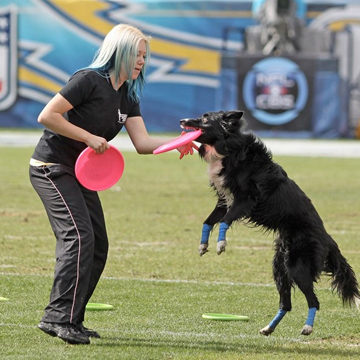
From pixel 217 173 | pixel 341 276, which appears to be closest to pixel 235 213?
pixel 217 173

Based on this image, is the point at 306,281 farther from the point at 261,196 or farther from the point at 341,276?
the point at 261,196

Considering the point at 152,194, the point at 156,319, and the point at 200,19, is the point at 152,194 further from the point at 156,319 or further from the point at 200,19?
the point at 200,19

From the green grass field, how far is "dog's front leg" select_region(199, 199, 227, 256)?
70 cm

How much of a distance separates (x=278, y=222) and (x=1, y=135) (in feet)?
96.3

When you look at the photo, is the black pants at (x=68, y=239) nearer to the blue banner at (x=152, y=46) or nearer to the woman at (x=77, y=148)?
the woman at (x=77, y=148)

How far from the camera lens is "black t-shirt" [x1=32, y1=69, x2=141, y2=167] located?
6.31 metres

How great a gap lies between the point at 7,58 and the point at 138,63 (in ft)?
109

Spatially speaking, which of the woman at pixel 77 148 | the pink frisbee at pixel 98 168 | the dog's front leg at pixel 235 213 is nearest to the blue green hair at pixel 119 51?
the woman at pixel 77 148

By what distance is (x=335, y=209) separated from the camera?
50.1ft

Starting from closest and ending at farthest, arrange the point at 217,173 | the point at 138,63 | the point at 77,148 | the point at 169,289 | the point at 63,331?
the point at 63,331
the point at 138,63
the point at 77,148
the point at 217,173
the point at 169,289

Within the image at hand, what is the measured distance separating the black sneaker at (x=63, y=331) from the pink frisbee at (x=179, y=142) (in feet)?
4.68

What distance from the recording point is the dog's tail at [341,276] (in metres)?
6.95

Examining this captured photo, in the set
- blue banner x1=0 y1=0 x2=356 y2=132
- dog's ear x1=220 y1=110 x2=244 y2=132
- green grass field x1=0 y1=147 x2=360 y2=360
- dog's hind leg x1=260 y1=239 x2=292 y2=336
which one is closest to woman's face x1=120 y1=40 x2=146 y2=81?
dog's ear x1=220 y1=110 x2=244 y2=132

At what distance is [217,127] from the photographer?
6.63 metres
